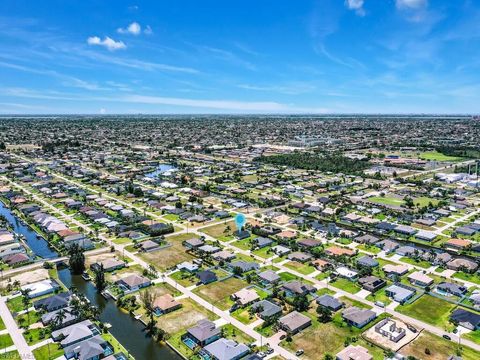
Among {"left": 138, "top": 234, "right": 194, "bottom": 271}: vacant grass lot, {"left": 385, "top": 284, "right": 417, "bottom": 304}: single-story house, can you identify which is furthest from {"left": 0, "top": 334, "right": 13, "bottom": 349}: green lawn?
{"left": 385, "top": 284, "right": 417, "bottom": 304}: single-story house

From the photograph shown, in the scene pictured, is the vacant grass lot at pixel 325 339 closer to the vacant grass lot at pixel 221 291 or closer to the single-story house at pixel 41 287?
the vacant grass lot at pixel 221 291

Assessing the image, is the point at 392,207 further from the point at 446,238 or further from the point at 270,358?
the point at 270,358

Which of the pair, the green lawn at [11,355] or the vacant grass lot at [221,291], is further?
the vacant grass lot at [221,291]

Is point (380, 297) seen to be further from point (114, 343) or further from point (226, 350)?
point (114, 343)

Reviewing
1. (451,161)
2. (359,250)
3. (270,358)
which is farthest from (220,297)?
(451,161)

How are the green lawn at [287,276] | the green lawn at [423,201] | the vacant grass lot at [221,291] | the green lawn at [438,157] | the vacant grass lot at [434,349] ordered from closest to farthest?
the vacant grass lot at [434,349] → the vacant grass lot at [221,291] → the green lawn at [287,276] → the green lawn at [423,201] → the green lawn at [438,157]

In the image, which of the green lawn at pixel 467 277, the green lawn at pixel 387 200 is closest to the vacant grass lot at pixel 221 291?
the green lawn at pixel 467 277

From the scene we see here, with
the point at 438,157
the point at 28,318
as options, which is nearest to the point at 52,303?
the point at 28,318
